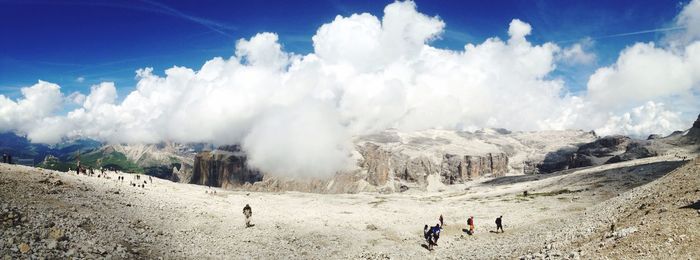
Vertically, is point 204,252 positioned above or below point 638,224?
below

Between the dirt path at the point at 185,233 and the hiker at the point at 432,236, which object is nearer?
the dirt path at the point at 185,233

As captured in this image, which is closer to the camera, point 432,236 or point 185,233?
point 185,233

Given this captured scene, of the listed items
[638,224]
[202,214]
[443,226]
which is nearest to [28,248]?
[202,214]

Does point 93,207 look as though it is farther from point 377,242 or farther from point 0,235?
point 377,242

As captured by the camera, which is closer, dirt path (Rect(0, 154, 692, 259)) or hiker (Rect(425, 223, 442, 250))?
dirt path (Rect(0, 154, 692, 259))

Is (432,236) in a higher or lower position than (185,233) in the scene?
lower

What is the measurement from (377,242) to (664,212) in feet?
115

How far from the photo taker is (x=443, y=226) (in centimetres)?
7594

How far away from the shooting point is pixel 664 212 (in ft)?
114

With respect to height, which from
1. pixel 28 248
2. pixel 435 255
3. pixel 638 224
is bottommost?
pixel 435 255

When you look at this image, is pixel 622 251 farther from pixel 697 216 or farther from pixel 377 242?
pixel 377 242

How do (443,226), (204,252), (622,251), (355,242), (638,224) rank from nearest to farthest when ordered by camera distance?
(622,251), (638,224), (204,252), (355,242), (443,226)

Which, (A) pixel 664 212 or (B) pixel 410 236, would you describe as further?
(B) pixel 410 236

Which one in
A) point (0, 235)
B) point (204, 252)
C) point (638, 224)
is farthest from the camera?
point (204, 252)
